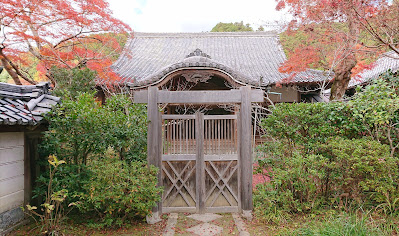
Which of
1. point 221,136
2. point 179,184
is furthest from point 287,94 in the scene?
point 179,184

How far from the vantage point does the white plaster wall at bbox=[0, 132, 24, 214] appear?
470 cm

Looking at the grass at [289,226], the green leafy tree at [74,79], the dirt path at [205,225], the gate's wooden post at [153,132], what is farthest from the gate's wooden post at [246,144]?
the green leafy tree at [74,79]

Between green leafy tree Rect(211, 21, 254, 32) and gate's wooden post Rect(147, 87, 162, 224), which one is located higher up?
green leafy tree Rect(211, 21, 254, 32)

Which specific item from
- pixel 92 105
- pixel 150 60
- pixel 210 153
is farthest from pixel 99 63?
pixel 210 153

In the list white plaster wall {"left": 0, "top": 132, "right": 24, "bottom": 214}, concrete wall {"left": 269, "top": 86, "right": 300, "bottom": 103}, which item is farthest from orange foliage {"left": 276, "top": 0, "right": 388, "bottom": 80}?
white plaster wall {"left": 0, "top": 132, "right": 24, "bottom": 214}

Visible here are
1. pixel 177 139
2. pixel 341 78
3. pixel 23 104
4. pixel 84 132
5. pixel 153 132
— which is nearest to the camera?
pixel 23 104

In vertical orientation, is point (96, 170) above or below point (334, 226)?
above

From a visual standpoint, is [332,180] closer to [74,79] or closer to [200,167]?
[200,167]

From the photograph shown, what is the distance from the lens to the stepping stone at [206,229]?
497 cm

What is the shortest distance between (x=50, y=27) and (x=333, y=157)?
34.7 ft

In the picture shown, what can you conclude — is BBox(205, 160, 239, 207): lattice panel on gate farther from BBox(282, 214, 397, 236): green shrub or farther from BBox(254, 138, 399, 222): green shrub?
BBox(282, 214, 397, 236): green shrub

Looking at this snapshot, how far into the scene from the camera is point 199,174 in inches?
229

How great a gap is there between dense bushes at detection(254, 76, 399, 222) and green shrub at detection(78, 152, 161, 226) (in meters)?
2.38

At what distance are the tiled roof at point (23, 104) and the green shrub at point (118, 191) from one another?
1.44m
